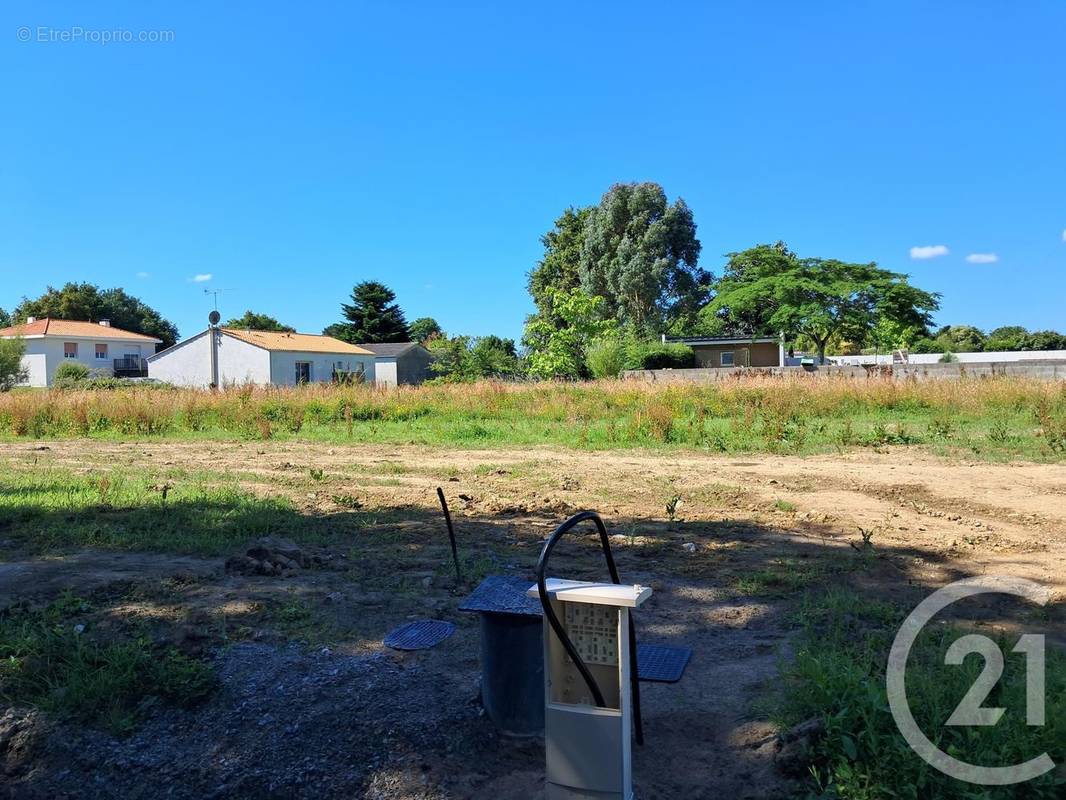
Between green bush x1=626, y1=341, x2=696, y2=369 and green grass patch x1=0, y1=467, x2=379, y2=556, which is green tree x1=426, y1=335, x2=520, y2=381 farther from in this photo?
green grass patch x1=0, y1=467, x2=379, y2=556

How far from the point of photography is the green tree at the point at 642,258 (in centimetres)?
4356

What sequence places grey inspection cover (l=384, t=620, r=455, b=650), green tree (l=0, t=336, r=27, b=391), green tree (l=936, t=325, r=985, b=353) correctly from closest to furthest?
grey inspection cover (l=384, t=620, r=455, b=650) → green tree (l=0, t=336, r=27, b=391) → green tree (l=936, t=325, r=985, b=353)

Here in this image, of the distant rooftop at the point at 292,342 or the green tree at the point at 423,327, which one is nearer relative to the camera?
the distant rooftop at the point at 292,342

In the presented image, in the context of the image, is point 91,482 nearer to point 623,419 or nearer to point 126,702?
point 126,702

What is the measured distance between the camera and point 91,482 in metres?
8.76

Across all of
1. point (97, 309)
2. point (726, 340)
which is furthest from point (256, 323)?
point (726, 340)

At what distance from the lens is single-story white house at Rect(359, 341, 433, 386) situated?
166ft

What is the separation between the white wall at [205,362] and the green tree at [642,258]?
19944 mm

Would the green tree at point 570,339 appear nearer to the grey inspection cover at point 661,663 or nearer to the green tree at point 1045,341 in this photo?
the grey inspection cover at point 661,663

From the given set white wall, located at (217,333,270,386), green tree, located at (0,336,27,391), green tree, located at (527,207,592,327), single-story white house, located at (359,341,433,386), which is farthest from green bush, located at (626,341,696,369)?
green tree, located at (0,336,27,391)

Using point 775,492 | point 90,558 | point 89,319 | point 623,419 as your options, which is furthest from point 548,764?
point 89,319

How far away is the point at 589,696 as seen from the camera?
2490mm

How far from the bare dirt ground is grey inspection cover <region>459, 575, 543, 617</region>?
50 cm

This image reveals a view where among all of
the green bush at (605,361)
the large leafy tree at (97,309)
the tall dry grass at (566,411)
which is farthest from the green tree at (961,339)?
the large leafy tree at (97,309)
